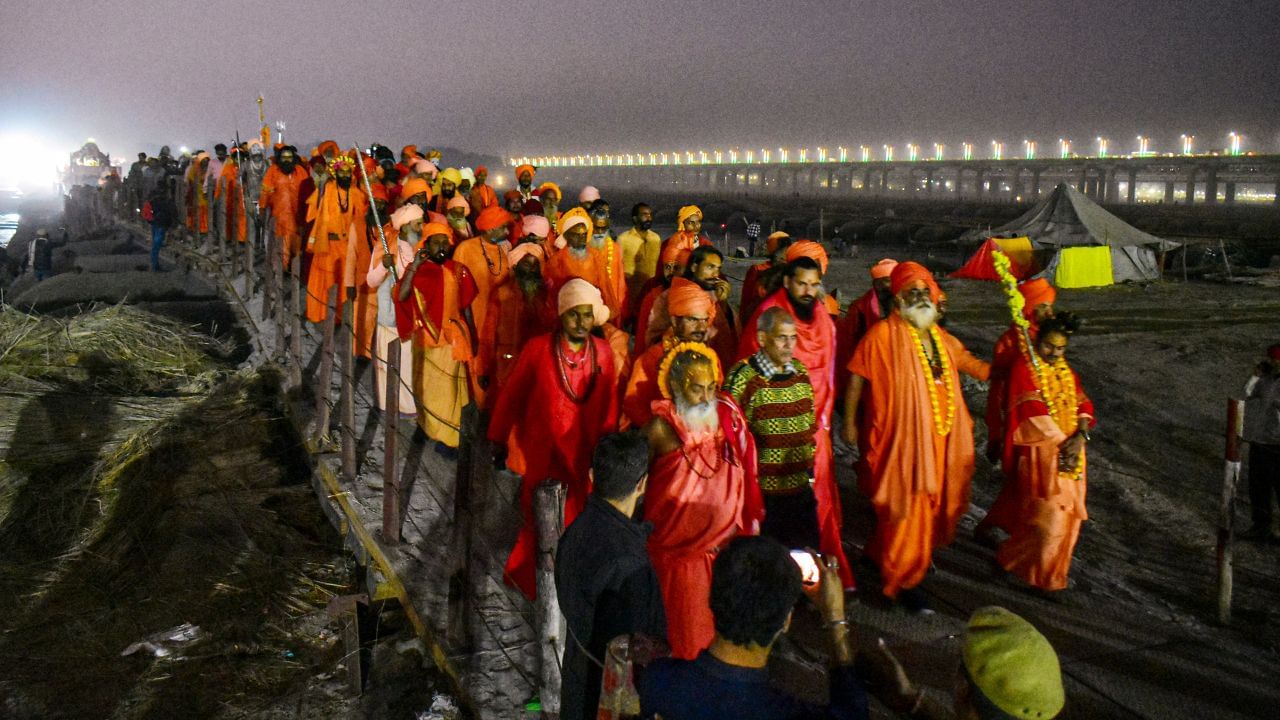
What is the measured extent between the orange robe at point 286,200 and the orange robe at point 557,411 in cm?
675

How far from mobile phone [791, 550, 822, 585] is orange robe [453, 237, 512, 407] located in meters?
3.98

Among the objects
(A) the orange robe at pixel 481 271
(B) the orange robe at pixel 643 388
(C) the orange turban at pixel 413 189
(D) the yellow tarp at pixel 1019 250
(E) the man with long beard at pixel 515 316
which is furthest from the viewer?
(D) the yellow tarp at pixel 1019 250

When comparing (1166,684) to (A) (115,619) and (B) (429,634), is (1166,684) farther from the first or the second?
(A) (115,619)

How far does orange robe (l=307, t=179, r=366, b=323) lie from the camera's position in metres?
8.90

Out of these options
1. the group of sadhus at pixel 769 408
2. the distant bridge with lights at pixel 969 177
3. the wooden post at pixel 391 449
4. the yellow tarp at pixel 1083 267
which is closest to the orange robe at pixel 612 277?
the group of sadhus at pixel 769 408

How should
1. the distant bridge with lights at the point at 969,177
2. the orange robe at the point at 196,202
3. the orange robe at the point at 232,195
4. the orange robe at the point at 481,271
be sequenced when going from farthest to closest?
the distant bridge with lights at the point at 969,177, the orange robe at the point at 196,202, the orange robe at the point at 232,195, the orange robe at the point at 481,271

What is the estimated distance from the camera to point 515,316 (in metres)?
5.86

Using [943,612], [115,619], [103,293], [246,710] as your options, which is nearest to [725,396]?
[943,612]

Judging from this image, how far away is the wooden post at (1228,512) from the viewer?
172 inches

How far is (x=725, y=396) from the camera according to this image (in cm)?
360

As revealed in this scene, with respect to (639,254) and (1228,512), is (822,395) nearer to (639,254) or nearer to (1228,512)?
(1228,512)

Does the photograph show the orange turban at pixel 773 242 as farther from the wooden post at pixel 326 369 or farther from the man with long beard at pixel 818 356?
Answer: the wooden post at pixel 326 369

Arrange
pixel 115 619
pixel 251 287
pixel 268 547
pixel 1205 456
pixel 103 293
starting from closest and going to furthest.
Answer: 1. pixel 115 619
2. pixel 268 547
3. pixel 1205 456
4. pixel 251 287
5. pixel 103 293

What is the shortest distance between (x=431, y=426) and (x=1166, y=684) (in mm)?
4537
